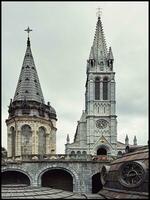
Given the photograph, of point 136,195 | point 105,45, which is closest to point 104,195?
point 136,195

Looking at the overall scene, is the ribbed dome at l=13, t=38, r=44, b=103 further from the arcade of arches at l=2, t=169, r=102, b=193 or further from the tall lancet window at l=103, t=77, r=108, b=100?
the tall lancet window at l=103, t=77, r=108, b=100

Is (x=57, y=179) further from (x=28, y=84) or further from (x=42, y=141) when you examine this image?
(x=28, y=84)

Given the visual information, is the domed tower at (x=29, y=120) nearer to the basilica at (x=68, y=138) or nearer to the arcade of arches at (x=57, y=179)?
the basilica at (x=68, y=138)

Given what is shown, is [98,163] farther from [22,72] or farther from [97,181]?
[22,72]

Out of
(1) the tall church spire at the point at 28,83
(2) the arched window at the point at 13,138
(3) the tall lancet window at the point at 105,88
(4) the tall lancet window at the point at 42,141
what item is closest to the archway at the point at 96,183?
(4) the tall lancet window at the point at 42,141

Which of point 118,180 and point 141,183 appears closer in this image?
Answer: point 141,183

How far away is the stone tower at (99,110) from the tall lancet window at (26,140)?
24.3 m

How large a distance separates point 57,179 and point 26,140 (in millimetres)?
13824

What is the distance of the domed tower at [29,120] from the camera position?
181 ft

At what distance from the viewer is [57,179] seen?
43.5 meters

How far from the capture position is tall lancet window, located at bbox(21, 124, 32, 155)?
55031 millimetres

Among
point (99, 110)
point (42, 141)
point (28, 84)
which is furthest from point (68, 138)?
point (28, 84)

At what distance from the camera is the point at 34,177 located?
39750 millimetres

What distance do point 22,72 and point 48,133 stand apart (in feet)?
42.9
